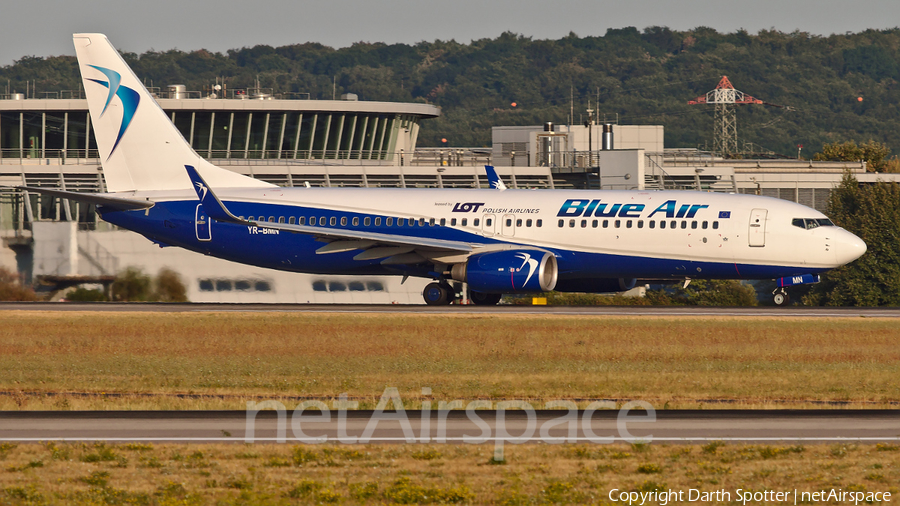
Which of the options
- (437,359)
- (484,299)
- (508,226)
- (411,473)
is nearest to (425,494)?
(411,473)

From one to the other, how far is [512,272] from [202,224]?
1153cm

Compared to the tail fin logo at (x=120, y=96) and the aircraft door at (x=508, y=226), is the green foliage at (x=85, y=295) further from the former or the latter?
the aircraft door at (x=508, y=226)

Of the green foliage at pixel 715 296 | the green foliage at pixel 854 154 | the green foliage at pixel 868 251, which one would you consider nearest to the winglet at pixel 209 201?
the green foliage at pixel 715 296

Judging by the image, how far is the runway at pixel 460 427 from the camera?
14562 millimetres

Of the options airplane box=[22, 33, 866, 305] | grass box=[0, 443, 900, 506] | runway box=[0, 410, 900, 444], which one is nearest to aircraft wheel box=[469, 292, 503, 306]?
airplane box=[22, 33, 866, 305]

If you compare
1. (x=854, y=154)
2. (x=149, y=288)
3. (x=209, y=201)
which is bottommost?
(x=149, y=288)

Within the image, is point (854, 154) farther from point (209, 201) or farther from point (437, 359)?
point (437, 359)

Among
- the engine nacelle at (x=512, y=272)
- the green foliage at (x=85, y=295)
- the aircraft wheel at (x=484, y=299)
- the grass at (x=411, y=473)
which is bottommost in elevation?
the green foliage at (x=85, y=295)

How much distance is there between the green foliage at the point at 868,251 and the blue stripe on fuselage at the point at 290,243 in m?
16.4

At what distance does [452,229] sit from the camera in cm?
3688

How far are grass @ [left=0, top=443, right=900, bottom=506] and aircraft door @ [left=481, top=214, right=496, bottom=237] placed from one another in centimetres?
2271

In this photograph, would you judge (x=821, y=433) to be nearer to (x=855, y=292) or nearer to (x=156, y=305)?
(x=156, y=305)

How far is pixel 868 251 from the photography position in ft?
165

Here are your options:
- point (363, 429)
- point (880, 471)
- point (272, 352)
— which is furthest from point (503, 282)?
point (880, 471)
